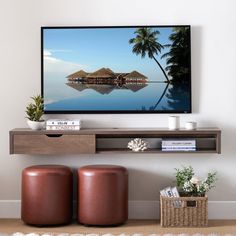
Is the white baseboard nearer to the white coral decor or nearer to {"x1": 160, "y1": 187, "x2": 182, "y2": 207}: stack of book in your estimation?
{"x1": 160, "y1": 187, "x2": 182, "y2": 207}: stack of book

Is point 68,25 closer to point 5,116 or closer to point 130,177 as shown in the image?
point 5,116

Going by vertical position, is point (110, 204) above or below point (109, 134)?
below

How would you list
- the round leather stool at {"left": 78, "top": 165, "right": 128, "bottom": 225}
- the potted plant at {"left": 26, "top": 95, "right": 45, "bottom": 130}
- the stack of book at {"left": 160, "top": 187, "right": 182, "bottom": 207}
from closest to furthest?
the round leather stool at {"left": 78, "top": 165, "right": 128, "bottom": 225} < the stack of book at {"left": 160, "top": 187, "right": 182, "bottom": 207} < the potted plant at {"left": 26, "top": 95, "right": 45, "bottom": 130}

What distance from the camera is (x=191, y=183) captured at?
4809mm

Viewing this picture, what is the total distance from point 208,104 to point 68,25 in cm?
151

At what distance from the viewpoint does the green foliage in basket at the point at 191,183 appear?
4.81 metres

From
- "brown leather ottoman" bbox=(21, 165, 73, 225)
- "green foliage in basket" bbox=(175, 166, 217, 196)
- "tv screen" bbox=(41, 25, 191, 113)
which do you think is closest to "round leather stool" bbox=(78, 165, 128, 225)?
"brown leather ottoman" bbox=(21, 165, 73, 225)

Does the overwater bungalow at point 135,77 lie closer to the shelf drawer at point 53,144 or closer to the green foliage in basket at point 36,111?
the shelf drawer at point 53,144

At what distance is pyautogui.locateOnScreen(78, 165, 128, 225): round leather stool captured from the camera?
184 inches

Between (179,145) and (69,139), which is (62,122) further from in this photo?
(179,145)

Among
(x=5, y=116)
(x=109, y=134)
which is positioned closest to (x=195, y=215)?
(x=109, y=134)

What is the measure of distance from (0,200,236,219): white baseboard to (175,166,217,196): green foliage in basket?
25 cm

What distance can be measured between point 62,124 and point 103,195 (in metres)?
0.74

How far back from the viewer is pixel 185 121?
5062 mm
